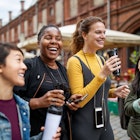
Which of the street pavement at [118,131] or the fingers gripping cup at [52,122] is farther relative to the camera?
the street pavement at [118,131]

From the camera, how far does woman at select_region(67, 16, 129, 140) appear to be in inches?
89.1

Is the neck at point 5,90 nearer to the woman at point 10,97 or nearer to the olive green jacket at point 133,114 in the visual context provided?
the woman at point 10,97

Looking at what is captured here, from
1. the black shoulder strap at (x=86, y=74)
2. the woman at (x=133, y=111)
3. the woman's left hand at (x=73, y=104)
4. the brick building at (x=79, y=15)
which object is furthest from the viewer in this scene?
the brick building at (x=79, y=15)

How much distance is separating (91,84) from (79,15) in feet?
67.0

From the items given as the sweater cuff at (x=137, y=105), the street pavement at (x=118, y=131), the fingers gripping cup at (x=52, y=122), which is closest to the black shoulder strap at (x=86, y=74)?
the sweater cuff at (x=137, y=105)

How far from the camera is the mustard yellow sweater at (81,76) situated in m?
2.26

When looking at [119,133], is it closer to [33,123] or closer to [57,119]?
[33,123]

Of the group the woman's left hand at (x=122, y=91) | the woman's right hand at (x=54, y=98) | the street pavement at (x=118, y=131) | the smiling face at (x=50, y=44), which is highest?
the smiling face at (x=50, y=44)

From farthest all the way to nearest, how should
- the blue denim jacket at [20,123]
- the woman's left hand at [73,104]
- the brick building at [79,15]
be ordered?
1. the brick building at [79,15]
2. the woman's left hand at [73,104]
3. the blue denim jacket at [20,123]

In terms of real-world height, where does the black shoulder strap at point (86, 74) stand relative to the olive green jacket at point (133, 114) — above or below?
above

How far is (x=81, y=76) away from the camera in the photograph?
7.80 feet

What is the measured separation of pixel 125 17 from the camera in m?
16.5

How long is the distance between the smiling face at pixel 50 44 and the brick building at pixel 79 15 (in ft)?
20.5

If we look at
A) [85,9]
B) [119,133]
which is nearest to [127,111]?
[119,133]
